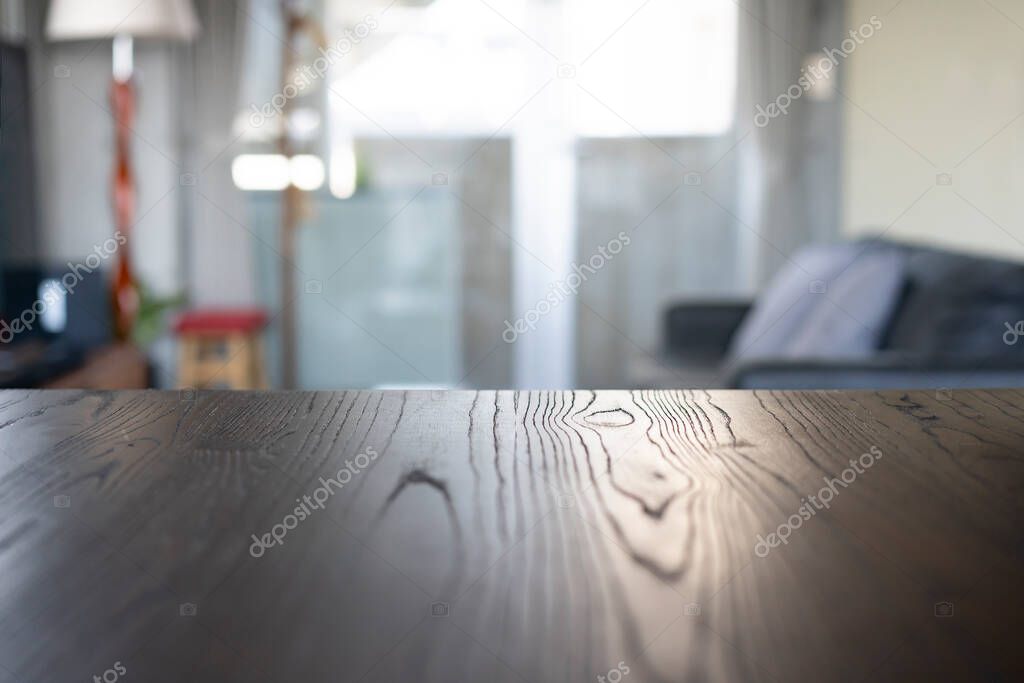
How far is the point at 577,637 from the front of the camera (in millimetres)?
449

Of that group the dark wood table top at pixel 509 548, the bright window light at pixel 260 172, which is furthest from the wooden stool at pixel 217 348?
the dark wood table top at pixel 509 548

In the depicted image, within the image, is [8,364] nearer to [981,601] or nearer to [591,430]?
[591,430]

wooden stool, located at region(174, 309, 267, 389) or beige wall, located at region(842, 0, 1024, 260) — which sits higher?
beige wall, located at region(842, 0, 1024, 260)

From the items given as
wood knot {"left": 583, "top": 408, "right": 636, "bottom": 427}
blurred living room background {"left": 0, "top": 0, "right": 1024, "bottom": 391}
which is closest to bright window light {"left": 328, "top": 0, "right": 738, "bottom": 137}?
blurred living room background {"left": 0, "top": 0, "right": 1024, "bottom": 391}

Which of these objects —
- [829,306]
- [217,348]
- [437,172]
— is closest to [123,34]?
[217,348]

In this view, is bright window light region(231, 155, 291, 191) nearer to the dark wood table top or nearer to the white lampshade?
the white lampshade

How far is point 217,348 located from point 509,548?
13.9 feet

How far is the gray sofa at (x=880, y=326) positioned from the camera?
2.02 m

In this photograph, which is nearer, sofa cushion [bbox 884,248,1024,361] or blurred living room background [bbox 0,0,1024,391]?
sofa cushion [bbox 884,248,1024,361]

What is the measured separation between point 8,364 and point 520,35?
8.57 ft

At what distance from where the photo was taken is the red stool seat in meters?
4.38

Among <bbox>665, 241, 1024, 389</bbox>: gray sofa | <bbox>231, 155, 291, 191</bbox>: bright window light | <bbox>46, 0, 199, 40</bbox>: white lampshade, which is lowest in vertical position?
<bbox>665, 241, 1024, 389</bbox>: gray sofa

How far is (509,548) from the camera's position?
20.8 inches

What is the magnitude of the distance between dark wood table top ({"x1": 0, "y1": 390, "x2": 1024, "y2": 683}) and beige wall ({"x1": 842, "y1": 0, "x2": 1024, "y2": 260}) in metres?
2.45
